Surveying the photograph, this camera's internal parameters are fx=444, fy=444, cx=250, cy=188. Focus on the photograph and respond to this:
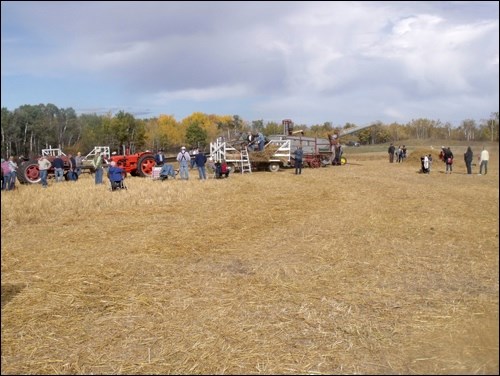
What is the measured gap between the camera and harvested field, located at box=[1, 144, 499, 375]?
386cm

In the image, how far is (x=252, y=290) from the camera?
6.11 meters

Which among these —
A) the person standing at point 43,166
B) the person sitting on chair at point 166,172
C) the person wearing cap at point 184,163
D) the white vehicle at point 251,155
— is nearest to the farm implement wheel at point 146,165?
the person sitting on chair at point 166,172

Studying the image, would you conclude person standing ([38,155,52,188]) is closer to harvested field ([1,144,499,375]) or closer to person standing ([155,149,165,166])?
harvested field ([1,144,499,375])

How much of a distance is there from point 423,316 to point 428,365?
322 cm

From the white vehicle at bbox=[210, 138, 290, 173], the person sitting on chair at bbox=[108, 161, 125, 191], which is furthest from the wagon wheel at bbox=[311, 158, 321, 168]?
the person sitting on chair at bbox=[108, 161, 125, 191]

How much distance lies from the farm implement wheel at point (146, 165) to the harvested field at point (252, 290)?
38.6 ft

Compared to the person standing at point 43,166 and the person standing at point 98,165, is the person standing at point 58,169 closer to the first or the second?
the person standing at point 98,165

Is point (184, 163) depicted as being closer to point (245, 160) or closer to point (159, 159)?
point (159, 159)

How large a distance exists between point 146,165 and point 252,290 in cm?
1909

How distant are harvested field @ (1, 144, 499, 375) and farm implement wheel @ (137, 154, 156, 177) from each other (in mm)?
11751

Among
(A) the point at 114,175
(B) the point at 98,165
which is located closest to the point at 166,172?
(B) the point at 98,165

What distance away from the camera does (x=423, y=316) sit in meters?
4.97

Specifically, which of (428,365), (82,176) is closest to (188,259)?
(428,365)

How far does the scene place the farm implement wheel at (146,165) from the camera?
23.8m
